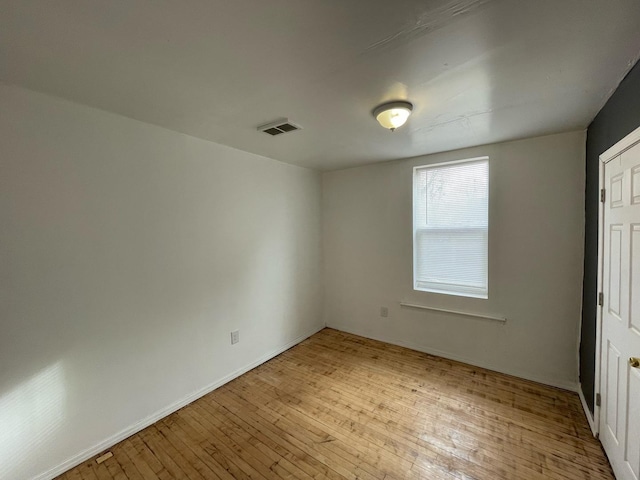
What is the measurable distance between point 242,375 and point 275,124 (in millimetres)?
2569

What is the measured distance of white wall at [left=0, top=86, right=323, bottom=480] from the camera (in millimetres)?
1588

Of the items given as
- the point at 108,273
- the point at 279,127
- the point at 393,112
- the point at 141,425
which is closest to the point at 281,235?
the point at 279,127

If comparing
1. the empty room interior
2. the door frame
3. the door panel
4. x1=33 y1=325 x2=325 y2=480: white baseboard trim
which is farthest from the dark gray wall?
x1=33 y1=325 x2=325 y2=480: white baseboard trim

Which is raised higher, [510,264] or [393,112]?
[393,112]

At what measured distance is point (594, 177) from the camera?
2.11 meters

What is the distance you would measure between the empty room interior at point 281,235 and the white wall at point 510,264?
2 centimetres

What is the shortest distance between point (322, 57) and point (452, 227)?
97.8 inches

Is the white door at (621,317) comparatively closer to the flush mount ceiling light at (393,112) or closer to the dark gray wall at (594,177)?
the dark gray wall at (594,177)

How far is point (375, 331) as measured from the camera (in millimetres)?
3701

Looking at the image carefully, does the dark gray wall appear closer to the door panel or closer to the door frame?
the door frame

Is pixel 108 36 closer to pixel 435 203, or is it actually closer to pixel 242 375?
pixel 242 375

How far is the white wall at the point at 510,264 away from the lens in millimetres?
2480

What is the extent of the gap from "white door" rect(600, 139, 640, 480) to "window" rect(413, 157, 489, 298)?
1.14 metres

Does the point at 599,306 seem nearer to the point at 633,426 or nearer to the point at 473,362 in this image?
the point at 633,426
